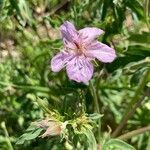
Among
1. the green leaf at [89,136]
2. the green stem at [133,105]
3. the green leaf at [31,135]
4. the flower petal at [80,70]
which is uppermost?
the flower petal at [80,70]

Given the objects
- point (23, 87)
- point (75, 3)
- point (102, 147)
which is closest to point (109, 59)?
point (102, 147)

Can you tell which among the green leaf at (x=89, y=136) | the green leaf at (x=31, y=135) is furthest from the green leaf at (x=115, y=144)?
the green leaf at (x=31, y=135)

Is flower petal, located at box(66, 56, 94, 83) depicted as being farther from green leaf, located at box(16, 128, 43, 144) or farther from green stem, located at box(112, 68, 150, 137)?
green stem, located at box(112, 68, 150, 137)

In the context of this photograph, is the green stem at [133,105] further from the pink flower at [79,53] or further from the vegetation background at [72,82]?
the pink flower at [79,53]

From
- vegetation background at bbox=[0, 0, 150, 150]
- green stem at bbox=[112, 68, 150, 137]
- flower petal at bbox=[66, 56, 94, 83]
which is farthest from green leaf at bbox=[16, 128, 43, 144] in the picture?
green stem at bbox=[112, 68, 150, 137]

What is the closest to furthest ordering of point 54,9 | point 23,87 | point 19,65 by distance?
point 23,87 → point 19,65 → point 54,9

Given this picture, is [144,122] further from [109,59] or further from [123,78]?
[109,59]

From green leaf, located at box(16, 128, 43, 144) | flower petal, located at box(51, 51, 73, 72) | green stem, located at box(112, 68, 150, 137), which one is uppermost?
flower petal, located at box(51, 51, 73, 72)

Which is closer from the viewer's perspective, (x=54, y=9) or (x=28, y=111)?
(x=28, y=111)
